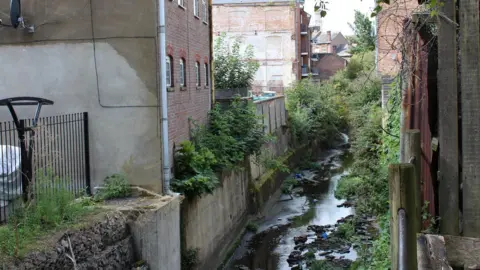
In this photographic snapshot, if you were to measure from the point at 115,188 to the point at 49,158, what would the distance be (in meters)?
1.72

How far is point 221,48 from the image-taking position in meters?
23.4

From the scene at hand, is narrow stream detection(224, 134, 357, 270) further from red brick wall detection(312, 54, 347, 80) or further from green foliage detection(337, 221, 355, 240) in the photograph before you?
red brick wall detection(312, 54, 347, 80)

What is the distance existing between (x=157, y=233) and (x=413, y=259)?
8632mm

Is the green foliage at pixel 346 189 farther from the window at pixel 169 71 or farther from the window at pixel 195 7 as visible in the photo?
the window at pixel 169 71

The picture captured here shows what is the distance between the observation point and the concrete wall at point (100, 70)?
11.9m

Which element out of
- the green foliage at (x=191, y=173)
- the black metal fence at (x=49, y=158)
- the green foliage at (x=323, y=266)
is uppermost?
the black metal fence at (x=49, y=158)

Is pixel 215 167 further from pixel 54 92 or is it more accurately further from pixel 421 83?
pixel 421 83

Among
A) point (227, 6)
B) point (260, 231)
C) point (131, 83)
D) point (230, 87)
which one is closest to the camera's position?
point (131, 83)

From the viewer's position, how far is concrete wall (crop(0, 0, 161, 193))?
11867mm

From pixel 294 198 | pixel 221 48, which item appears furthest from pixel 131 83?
pixel 294 198

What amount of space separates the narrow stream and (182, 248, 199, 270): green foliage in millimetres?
3423

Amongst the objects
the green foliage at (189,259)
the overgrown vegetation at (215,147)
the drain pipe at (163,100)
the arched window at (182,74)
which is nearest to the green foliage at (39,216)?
the drain pipe at (163,100)

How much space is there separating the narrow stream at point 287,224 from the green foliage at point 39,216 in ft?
28.5

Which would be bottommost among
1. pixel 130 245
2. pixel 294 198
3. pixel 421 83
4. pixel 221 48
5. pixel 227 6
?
pixel 294 198
